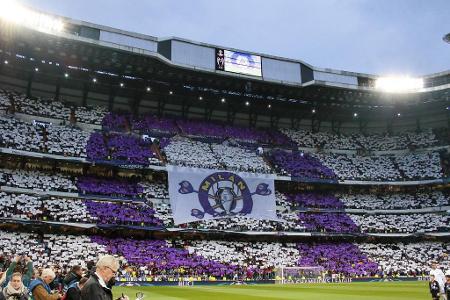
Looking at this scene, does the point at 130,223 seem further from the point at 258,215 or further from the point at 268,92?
the point at 268,92

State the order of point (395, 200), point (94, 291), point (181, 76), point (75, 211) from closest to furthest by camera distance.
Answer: point (94, 291), point (75, 211), point (181, 76), point (395, 200)

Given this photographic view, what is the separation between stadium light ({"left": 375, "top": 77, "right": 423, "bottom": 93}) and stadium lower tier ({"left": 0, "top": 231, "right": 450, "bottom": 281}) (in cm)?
2469

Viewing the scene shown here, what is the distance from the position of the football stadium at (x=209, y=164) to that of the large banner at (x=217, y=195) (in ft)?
0.61

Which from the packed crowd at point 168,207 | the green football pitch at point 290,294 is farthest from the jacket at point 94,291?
the packed crowd at point 168,207

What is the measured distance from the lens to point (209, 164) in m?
61.2

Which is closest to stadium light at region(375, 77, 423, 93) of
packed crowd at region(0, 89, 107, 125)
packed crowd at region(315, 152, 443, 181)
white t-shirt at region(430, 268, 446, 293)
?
packed crowd at region(315, 152, 443, 181)

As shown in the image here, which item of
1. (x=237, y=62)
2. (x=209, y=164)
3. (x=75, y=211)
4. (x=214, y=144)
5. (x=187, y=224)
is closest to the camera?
(x=75, y=211)

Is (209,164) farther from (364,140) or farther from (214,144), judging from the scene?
(364,140)

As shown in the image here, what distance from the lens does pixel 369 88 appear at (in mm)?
69375

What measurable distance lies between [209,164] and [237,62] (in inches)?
Result: 648

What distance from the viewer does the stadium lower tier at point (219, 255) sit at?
145 feet

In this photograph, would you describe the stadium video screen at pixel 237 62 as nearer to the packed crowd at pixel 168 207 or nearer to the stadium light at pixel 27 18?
the packed crowd at pixel 168 207

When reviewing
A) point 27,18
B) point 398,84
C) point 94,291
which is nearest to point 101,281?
point 94,291

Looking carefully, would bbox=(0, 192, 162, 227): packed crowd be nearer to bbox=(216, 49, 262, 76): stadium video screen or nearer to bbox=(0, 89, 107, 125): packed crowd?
bbox=(0, 89, 107, 125): packed crowd
